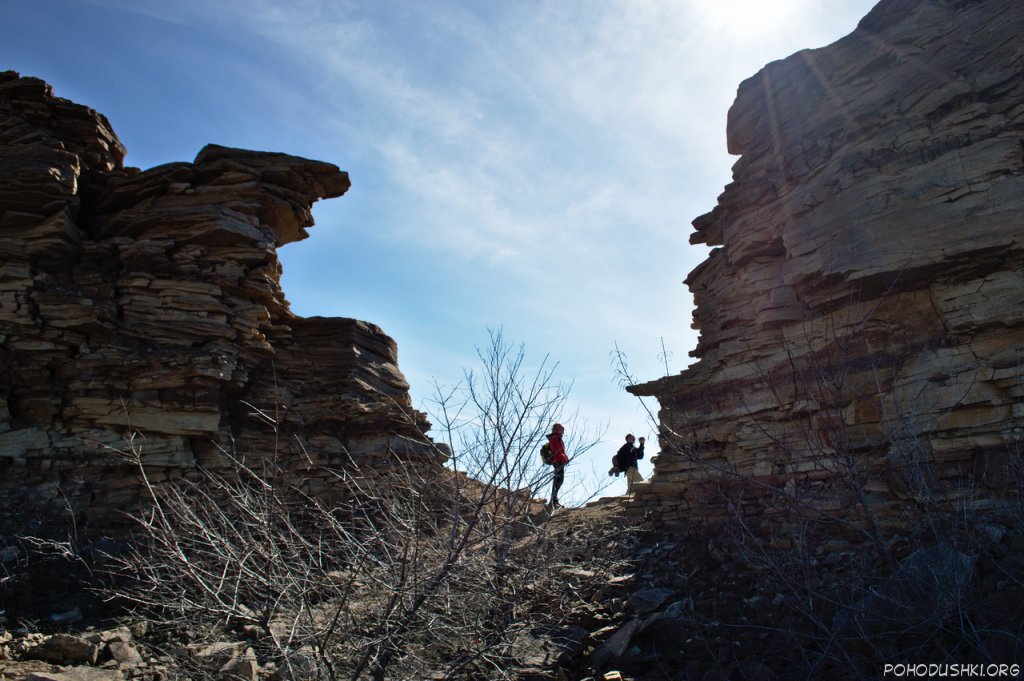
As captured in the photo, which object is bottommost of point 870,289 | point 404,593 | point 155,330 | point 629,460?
point 404,593

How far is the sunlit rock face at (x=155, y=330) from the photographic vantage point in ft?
37.5

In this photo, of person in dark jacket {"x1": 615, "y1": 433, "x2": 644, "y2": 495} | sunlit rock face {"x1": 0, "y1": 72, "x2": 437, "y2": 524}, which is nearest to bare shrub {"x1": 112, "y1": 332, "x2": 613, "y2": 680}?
sunlit rock face {"x1": 0, "y1": 72, "x2": 437, "y2": 524}

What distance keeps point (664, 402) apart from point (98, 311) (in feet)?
35.9

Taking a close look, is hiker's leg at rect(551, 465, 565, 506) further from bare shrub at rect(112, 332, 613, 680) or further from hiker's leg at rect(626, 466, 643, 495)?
hiker's leg at rect(626, 466, 643, 495)

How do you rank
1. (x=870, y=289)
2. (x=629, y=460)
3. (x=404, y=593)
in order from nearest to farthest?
(x=404, y=593), (x=870, y=289), (x=629, y=460)

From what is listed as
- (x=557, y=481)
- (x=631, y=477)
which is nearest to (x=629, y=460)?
(x=631, y=477)

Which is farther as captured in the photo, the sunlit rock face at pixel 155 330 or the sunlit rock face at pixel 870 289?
the sunlit rock face at pixel 155 330

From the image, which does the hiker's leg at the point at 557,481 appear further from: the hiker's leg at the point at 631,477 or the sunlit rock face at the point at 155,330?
the hiker's leg at the point at 631,477

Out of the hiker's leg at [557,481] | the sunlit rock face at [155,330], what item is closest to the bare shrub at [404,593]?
the hiker's leg at [557,481]

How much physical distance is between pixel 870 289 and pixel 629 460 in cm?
744

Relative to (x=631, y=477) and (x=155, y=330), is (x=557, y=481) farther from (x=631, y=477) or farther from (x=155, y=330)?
(x=155, y=330)

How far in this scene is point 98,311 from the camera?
12047 mm

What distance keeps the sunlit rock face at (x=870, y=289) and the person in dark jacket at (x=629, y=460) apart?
3760 mm

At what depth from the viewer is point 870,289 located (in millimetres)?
9180
